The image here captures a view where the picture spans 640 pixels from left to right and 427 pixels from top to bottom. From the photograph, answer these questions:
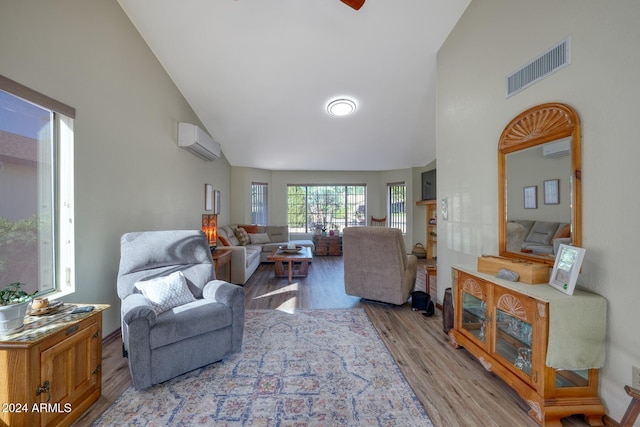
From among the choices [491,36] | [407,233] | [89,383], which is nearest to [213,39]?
[491,36]

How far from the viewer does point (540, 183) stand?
187 cm

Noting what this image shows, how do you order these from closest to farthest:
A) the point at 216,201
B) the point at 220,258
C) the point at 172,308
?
the point at 172,308
the point at 220,258
the point at 216,201

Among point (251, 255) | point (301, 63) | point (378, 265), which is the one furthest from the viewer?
point (251, 255)

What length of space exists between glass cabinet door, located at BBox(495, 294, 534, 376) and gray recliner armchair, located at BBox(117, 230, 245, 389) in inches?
76.3

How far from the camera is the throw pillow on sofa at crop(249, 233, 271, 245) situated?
20.4 ft

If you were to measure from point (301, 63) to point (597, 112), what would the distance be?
2975mm

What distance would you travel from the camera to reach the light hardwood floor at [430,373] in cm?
157

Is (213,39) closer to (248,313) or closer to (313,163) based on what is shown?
(248,313)

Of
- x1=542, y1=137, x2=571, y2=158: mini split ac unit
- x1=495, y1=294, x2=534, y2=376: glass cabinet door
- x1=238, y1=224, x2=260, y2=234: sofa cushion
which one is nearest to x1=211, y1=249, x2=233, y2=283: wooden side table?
x1=238, y1=224, x2=260, y2=234: sofa cushion

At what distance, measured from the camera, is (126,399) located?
67.2 inches

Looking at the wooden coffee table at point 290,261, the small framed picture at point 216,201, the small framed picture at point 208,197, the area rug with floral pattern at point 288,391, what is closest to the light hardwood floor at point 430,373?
the area rug with floral pattern at point 288,391

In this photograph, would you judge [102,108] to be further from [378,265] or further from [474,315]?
[474,315]

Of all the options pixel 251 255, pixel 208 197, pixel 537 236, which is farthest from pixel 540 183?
pixel 208 197

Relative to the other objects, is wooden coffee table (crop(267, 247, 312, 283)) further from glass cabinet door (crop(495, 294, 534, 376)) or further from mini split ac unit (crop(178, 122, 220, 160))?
glass cabinet door (crop(495, 294, 534, 376))
